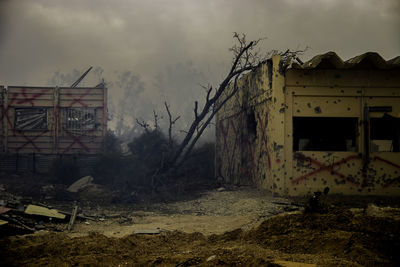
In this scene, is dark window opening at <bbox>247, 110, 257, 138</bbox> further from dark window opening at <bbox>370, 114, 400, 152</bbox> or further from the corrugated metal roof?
dark window opening at <bbox>370, 114, 400, 152</bbox>

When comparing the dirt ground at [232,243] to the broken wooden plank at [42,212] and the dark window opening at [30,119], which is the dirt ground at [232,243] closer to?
the broken wooden plank at [42,212]

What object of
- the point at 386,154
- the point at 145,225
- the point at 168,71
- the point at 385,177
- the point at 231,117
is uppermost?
the point at 168,71

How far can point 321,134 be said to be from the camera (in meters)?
11.3

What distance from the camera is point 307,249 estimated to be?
177 inches

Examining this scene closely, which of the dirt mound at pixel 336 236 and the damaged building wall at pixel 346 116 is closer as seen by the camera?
the dirt mound at pixel 336 236

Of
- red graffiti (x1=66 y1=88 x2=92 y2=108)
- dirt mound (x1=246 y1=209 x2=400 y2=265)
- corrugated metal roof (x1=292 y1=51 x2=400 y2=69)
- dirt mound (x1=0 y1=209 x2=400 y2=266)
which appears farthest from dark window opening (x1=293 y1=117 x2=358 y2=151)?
red graffiti (x1=66 y1=88 x2=92 y2=108)

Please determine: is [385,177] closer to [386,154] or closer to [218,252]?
[386,154]

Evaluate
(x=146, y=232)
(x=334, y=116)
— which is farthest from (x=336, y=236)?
(x=334, y=116)

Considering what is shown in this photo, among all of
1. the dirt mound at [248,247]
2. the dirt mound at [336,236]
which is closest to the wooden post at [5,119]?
the dirt mound at [248,247]

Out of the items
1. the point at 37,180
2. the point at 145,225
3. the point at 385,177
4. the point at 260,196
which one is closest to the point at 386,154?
the point at 385,177

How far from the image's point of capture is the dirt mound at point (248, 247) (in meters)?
4.01

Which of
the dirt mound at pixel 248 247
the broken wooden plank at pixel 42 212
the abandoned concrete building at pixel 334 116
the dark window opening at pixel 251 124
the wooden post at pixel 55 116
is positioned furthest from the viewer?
the wooden post at pixel 55 116

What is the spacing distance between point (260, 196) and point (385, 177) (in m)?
3.31

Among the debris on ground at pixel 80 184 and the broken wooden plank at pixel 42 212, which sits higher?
the broken wooden plank at pixel 42 212
